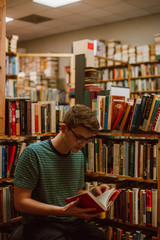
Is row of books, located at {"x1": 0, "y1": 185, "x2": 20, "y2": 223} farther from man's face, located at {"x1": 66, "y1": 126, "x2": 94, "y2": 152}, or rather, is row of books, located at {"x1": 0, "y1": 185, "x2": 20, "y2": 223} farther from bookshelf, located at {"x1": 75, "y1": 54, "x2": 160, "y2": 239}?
man's face, located at {"x1": 66, "y1": 126, "x2": 94, "y2": 152}

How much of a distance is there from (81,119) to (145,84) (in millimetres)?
4717

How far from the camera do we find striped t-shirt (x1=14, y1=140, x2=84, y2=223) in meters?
1.70

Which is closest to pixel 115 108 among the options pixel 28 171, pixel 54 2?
pixel 28 171

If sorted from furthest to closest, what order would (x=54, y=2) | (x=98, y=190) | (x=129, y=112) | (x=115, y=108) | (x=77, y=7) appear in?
(x=77, y=7) → (x=54, y=2) → (x=115, y=108) → (x=129, y=112) → (x=98, y=190)

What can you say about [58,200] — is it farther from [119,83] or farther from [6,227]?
[119,83]

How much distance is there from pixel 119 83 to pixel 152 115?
423 cm

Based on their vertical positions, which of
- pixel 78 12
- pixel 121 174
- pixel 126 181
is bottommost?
pixel 126 181

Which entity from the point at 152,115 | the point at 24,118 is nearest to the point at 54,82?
the point at 24,118

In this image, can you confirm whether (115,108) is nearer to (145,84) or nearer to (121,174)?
(121,174)

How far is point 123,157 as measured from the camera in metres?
2.59

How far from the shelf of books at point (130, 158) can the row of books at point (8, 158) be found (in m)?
0.63

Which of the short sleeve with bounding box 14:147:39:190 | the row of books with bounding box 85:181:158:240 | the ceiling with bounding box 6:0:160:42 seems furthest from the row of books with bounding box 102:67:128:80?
the short sleeve with bounding box 14:147:39:190

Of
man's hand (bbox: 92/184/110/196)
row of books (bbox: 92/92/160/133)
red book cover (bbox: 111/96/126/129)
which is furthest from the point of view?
red book cover (bbox: 111/96/126/129)

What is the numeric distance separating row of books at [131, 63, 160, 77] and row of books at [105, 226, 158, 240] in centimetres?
403
